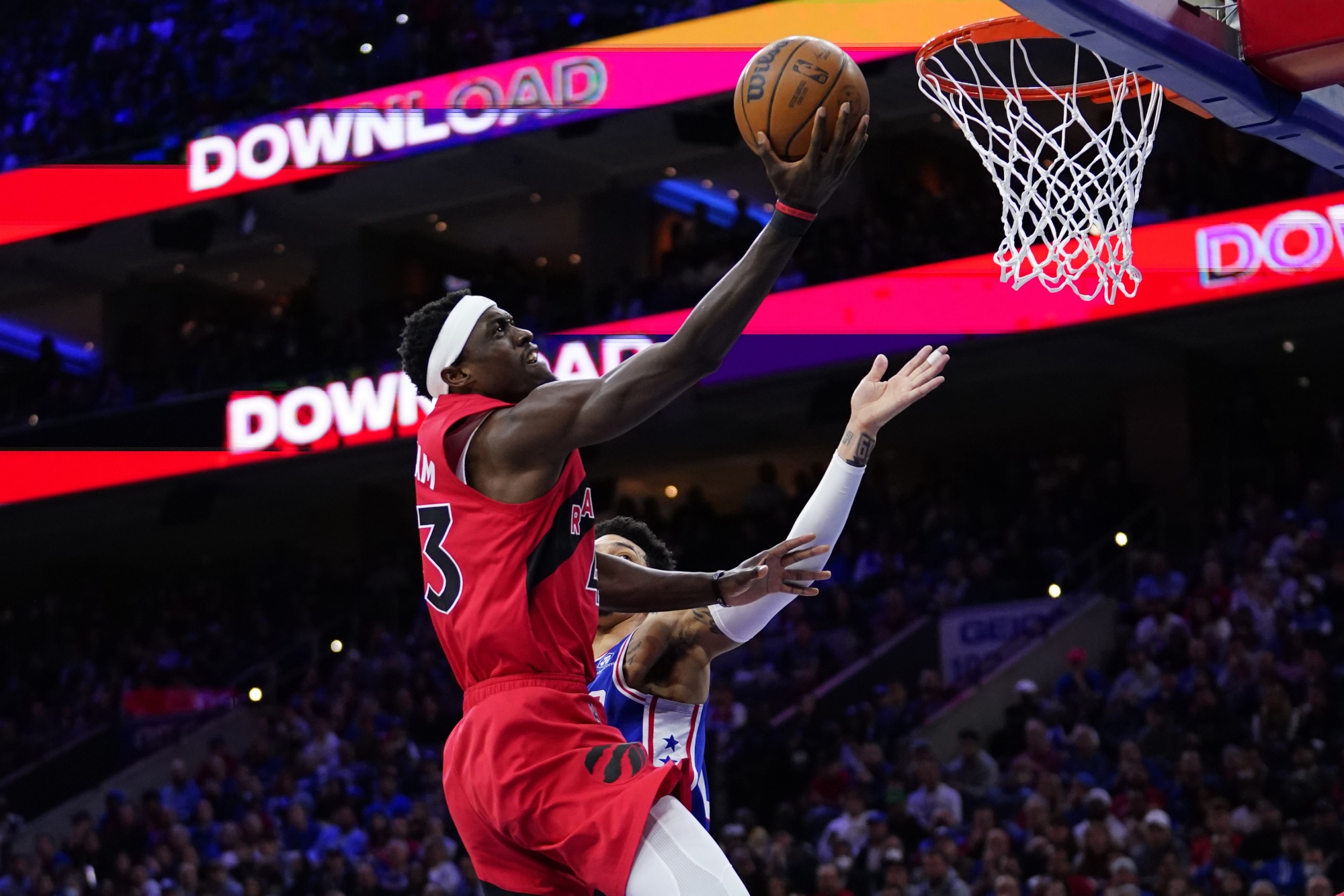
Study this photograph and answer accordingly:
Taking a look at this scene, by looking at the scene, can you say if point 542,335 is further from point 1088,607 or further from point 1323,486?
point 1323,486

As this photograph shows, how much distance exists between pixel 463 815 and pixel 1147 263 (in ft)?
36.9

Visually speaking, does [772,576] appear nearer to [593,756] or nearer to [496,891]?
[593,756]

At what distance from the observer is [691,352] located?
3025mm

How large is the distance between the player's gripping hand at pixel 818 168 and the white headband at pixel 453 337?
0.70 metres

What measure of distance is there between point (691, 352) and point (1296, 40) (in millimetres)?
2151

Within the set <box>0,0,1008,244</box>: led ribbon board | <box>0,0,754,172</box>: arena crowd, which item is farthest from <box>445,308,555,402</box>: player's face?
<box>0,0,754,172</box>: arena crowd

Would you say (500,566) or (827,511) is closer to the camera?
(500,566)

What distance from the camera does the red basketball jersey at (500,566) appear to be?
3240mm

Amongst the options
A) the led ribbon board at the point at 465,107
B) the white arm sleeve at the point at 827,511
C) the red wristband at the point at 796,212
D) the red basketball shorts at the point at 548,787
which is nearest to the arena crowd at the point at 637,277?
the led ribbon board at the point at 465,107

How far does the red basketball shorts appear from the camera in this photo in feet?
10.1

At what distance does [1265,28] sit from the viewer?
4.26 m

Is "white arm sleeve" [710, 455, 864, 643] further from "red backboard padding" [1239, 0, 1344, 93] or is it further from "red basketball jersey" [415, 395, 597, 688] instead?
"red backboard padding" [1239, 0, 1344, 93]

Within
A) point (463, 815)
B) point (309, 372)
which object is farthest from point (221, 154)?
point (463, 815)

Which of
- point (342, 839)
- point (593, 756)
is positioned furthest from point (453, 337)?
point (342, 839)
